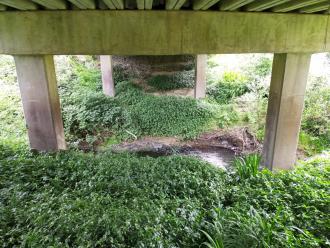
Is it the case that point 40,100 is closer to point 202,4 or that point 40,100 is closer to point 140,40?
point 140,40

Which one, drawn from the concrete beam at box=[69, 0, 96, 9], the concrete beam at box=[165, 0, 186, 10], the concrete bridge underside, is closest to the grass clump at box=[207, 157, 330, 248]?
the concrete bridge underside

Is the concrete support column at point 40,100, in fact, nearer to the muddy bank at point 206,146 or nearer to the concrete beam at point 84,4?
the concrete beam at point 84,4

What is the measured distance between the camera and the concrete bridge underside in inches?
226

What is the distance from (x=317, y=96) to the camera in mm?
11078

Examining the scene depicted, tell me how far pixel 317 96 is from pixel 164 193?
31.9 ft

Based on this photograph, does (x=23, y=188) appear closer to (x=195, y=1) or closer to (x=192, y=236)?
(x=192, y=236)

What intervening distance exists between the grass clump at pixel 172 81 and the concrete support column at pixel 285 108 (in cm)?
998

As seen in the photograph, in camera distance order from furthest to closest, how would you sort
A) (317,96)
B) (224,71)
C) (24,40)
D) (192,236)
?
(224,71), (317,96), (24,40), (192,236)

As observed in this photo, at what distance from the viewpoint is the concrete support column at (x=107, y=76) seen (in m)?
15.2

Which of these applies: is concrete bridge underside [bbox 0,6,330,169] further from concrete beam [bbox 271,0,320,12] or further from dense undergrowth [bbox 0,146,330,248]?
dense undergrowth [bbox 0,146,330,248]

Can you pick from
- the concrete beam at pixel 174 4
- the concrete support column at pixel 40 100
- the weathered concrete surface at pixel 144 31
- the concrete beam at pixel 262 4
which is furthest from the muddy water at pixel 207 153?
the concrete beam at pixel 174 4

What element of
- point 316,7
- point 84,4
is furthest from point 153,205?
point 316,7

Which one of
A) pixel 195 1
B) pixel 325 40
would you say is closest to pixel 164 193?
pixel 195 1

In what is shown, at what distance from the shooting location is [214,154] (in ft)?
35.7
